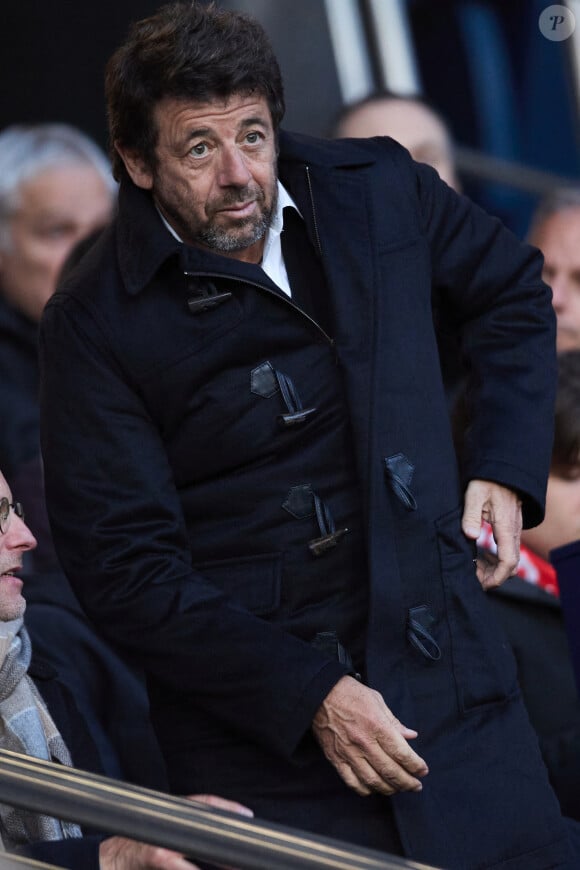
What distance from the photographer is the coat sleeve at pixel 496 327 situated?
247cm

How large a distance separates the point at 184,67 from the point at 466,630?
0.91m

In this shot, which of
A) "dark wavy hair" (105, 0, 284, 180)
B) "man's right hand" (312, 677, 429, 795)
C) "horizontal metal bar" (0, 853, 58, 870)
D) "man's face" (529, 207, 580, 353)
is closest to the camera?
"horizontal metal bar" (0, 853, 58, 870)

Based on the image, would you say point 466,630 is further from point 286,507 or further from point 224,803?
point 224,803

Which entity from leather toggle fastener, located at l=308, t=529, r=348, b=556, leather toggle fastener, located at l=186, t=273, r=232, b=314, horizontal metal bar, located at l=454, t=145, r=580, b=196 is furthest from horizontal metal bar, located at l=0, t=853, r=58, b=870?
horizontal metal bar, located at l=454, t=145, r=580, b=196

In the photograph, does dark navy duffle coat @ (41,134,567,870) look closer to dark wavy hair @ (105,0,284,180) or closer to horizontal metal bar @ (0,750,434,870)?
dark wavy hair @ (105,0,284,180)

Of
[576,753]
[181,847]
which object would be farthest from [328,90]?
[181,847]

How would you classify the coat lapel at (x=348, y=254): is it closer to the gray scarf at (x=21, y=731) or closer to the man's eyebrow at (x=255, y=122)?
the man's eyebrow at (x=255, y=122)

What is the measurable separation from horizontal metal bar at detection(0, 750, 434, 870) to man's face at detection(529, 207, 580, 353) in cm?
252

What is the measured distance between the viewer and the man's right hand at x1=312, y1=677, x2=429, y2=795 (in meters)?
2.17

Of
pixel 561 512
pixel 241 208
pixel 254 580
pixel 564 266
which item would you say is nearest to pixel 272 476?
pixel 254 580

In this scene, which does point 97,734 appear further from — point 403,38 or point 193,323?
point 403,38

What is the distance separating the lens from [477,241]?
8.27 feet

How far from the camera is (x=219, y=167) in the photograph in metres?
2.29

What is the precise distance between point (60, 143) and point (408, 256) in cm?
293
